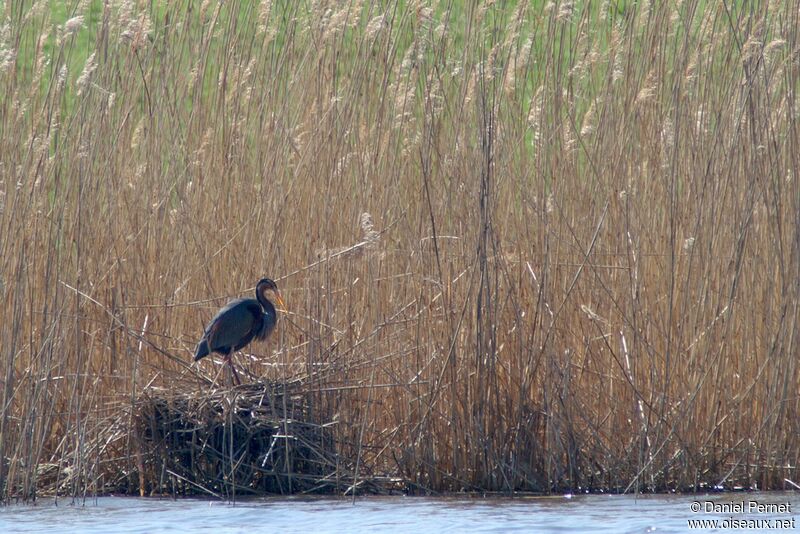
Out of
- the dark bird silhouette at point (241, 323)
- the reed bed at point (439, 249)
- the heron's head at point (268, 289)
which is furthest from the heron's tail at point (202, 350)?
the heron's head at point (268, 289)

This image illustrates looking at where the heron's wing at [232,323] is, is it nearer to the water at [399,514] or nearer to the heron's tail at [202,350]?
the heron's tail at [202,350]

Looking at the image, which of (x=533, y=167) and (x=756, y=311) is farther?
(x=533, y=167)

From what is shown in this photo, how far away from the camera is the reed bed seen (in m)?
4.34

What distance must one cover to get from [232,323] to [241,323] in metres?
0.03

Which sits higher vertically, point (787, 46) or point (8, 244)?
point (787, 46)

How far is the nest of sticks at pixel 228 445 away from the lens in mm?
4398

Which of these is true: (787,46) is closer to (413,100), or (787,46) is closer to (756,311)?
(756,311)

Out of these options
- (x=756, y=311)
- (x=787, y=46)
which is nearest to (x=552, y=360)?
(x=756, y=311)

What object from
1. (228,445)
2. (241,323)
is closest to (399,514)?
(228,445)

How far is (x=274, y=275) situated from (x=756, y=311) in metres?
1.72

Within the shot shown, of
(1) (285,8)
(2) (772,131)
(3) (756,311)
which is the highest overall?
(1) (285,8)

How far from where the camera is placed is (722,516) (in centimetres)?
402

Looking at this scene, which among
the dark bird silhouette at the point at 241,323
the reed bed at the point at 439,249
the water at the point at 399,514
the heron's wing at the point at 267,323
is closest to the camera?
the water at the point at 399,514

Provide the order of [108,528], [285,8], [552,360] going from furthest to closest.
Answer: [285,8]
[552,360]
[108,528]
